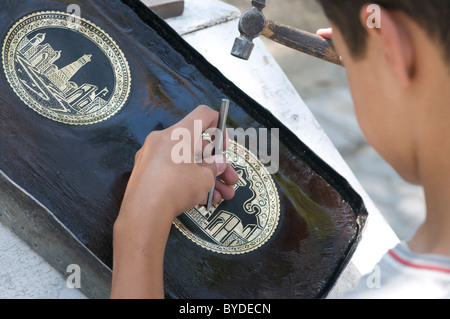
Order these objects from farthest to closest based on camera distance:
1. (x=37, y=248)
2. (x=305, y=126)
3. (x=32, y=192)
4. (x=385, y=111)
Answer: (x=305, y=126)
(x=37, y=248)
(x=32, y=192)
(x=385, y=111)

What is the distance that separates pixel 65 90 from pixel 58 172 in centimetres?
18

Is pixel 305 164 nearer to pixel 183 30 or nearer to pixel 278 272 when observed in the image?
pixel 278 272

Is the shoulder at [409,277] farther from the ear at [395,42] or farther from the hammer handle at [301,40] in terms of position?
the hammer handle at [301,40]

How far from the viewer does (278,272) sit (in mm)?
1014

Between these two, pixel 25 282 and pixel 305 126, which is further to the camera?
pixel 305 126

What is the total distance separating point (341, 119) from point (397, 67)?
71.2 inches

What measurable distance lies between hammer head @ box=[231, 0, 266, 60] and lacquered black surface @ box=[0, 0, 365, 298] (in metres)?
0.08

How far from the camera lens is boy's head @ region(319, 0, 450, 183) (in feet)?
1.64

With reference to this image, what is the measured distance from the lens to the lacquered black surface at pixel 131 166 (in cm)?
95

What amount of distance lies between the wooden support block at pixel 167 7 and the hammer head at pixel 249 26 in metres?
0.70

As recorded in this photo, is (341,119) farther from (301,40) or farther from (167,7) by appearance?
(301,40)

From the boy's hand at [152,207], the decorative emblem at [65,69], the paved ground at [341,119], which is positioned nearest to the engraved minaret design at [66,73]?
the decorative emblem at [65,69]

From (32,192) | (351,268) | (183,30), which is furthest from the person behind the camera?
(183,30)
